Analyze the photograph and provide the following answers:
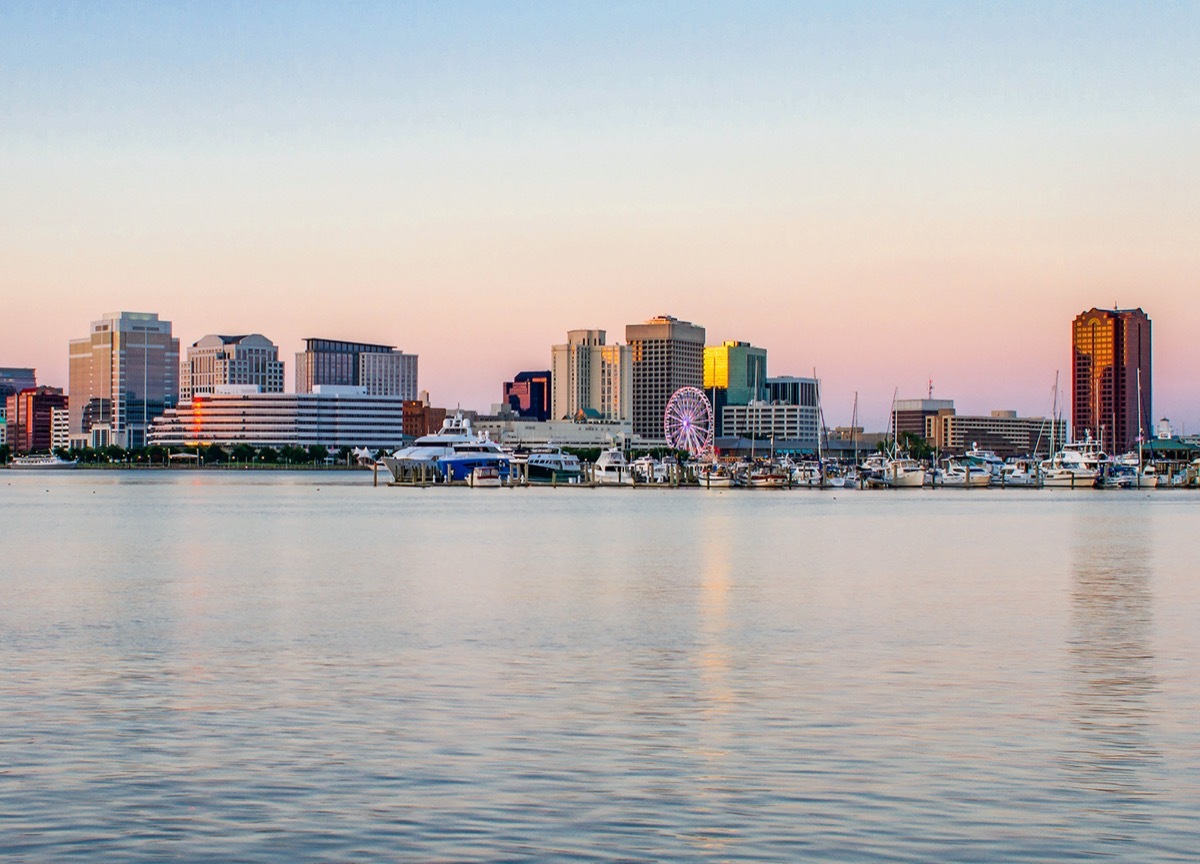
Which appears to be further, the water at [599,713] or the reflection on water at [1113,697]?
the reflection on water at [1113,697]

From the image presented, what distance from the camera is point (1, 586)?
57.3 m

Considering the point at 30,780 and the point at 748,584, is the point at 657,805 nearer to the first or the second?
the point at 30,780

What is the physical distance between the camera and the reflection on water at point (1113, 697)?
20.7 meters

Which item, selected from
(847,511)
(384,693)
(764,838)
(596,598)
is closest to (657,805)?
(764,838)

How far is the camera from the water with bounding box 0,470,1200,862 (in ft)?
61.1

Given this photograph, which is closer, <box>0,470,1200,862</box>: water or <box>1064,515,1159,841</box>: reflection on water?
<box>0,470,1200,862</box>: water

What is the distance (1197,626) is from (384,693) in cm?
2458

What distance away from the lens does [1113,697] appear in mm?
30047

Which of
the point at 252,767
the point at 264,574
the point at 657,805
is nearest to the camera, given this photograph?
the point at 657,805

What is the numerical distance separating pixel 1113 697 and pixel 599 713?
1022 cm

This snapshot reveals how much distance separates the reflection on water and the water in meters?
0.10

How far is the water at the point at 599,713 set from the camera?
1862 cm

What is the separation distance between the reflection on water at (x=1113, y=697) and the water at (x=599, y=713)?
10cm

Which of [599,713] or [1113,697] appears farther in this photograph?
[1113,697]
